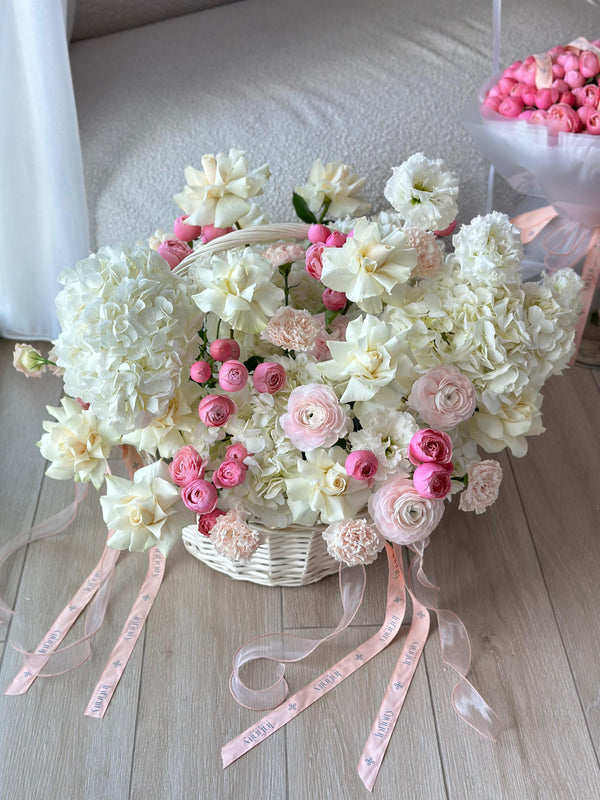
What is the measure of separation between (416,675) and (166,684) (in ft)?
1.02

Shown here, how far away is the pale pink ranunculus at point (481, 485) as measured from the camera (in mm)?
879

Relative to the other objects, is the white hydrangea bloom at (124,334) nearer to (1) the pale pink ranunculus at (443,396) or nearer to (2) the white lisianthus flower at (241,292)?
(2) the white lisianthus flower at (241,292)

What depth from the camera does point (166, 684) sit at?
953 millimetres

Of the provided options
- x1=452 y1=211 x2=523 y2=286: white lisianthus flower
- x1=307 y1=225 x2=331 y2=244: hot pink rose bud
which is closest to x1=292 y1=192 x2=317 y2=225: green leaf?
x1=307 y1=225 x2=331 y2=244: hot pink rose bud

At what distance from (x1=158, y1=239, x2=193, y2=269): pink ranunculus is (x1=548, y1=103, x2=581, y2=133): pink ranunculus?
0.64 m

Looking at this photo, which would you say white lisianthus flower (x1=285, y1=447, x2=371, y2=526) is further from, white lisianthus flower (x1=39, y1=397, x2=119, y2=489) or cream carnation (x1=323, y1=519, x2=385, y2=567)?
white lisianthus flower (x1=39, y1=397, x2=119, y2=489)

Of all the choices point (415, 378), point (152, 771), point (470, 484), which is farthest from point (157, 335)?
point (152, 771)

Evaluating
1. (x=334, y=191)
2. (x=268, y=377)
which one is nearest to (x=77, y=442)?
(x=268, y=377)

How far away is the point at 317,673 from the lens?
3.17 ft

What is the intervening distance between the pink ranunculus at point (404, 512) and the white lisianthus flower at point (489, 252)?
233 mm

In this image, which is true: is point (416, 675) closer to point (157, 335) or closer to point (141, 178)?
point (157, 335)

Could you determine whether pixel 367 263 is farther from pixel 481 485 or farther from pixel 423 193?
pixel 481 485

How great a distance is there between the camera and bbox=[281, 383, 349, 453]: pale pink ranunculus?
78 centimetres

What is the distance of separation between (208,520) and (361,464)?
188mm
